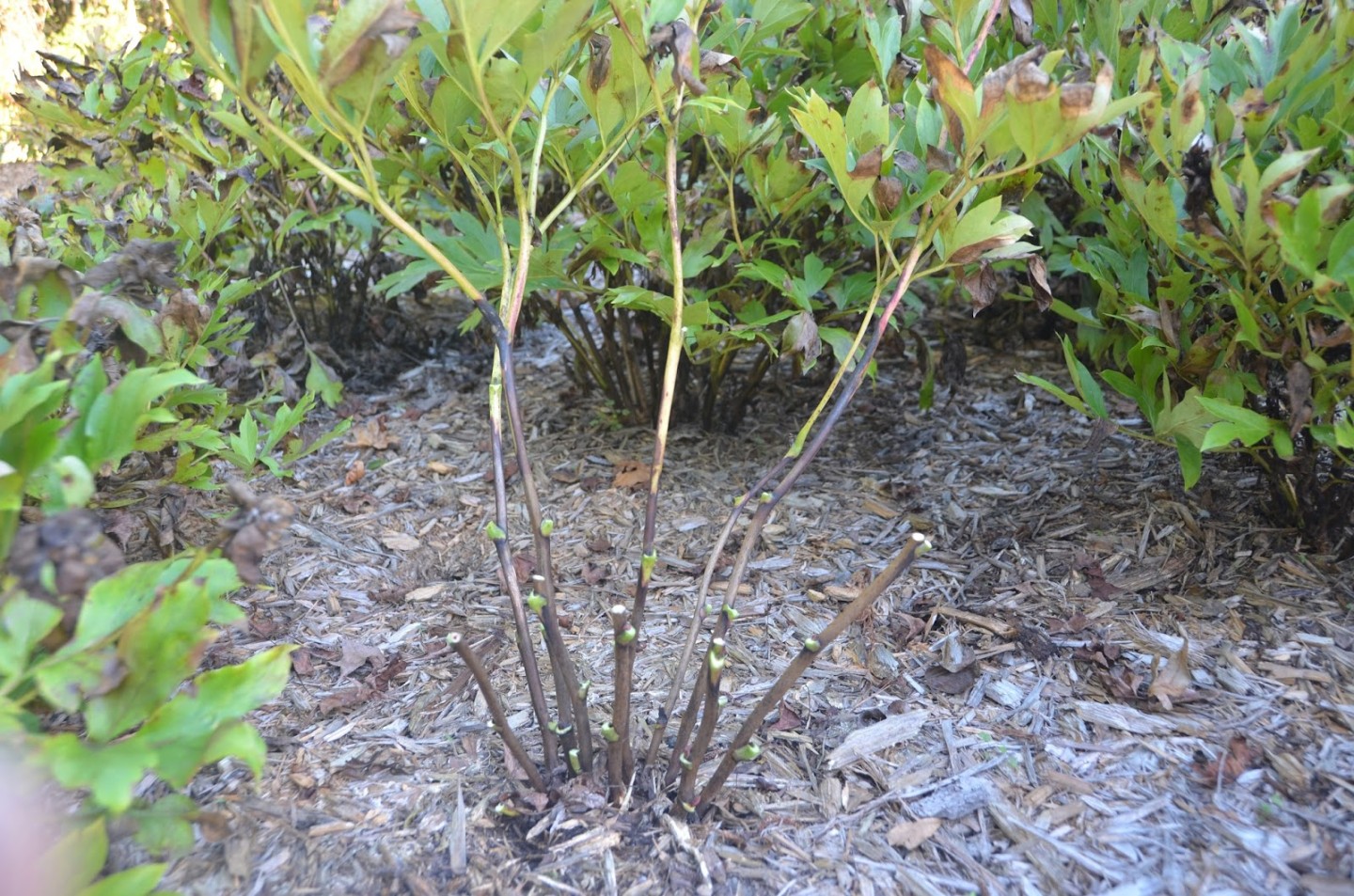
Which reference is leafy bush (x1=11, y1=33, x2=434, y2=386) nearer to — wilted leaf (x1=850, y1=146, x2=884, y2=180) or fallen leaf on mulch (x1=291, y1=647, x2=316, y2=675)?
fallen leaf on mulch (x1=291, y1=647, x2=316, y2=675)

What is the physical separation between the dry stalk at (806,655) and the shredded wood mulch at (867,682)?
115 mm

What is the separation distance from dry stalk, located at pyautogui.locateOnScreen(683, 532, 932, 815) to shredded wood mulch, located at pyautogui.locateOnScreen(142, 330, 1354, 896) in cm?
12

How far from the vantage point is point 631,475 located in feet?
8.36

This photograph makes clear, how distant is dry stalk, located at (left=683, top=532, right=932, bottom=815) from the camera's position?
1198mm

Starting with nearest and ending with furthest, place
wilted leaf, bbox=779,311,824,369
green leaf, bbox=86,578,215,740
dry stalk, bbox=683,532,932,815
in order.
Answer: green leaf, bbox=86,578,215,740 → dry stalk, bbox=683,532,932,815 → wilted leaf, bbox=779,311,824,369

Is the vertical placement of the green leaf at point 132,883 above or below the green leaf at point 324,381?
below

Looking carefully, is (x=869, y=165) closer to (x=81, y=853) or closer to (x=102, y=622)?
(x=102, y=622)

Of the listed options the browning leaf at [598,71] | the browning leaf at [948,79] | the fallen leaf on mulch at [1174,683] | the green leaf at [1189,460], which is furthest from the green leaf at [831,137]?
the fallen leaf on mulch at [1174,683]

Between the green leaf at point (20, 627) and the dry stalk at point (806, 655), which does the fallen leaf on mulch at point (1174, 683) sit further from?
the green leaf at point (20, 627)

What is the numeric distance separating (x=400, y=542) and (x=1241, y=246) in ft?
6.46


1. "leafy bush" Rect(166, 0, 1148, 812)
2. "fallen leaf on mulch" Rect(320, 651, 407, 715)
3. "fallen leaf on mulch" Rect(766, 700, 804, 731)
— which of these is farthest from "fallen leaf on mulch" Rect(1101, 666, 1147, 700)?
"fallen leaf on mulch" Rect(320, 651, 407, 715)

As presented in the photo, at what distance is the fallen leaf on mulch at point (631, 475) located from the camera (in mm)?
2512

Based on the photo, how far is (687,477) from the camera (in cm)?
251

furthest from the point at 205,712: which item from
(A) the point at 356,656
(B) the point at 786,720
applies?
(B) the point at 786,720
